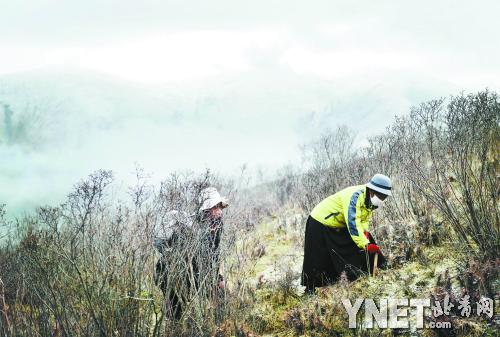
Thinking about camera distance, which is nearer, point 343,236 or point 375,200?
point 375,200

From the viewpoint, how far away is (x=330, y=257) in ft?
16.9

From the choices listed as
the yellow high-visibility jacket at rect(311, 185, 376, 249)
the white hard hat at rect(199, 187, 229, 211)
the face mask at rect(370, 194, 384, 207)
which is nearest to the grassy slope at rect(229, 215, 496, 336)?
the yellow high-visibility jacket at rect(311, 185, 376, 249)

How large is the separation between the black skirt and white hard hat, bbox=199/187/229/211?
45.1 inches

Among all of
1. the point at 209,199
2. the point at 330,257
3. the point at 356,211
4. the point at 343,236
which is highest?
the point at 209,199

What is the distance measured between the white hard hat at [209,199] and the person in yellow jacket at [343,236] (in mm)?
1154

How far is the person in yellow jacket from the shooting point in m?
4.72

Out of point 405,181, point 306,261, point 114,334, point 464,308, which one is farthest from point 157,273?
point 405,181

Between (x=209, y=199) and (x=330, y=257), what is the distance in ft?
5.06

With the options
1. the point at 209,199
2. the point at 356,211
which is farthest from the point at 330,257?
the point at 209,199

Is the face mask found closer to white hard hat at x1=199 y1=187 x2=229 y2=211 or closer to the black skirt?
the black skirt

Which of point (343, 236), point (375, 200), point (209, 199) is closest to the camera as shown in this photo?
point (209, 199)

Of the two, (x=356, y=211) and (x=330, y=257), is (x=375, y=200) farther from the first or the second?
(x=330, y=257)

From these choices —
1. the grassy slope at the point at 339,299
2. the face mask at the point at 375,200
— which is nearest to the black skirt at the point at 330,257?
the grassy slope at the point at 339,299

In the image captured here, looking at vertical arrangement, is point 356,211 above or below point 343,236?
above
